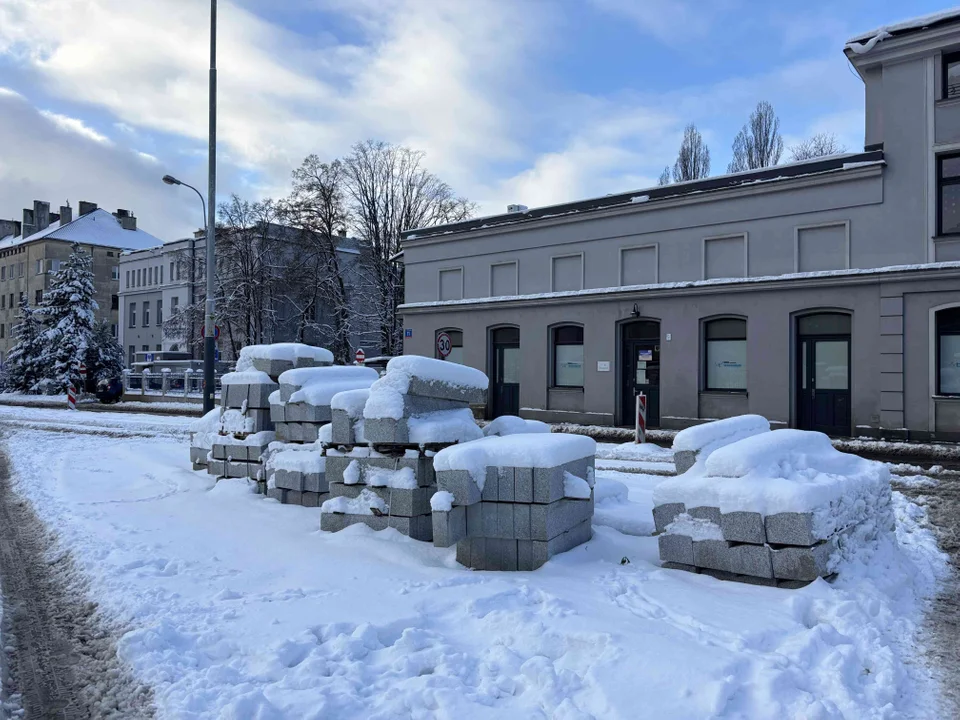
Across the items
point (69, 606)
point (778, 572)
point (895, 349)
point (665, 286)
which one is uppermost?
point (665, 286)

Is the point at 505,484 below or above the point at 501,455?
below

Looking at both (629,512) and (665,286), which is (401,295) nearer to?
(665,286)

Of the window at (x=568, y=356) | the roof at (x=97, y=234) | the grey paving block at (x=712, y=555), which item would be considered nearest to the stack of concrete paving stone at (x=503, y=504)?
the grey paving block at (x=712, y=555)

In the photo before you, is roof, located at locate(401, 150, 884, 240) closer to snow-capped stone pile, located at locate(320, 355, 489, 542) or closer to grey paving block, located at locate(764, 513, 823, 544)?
snow-capped stone pile, located at locate(320, 355, 489, 542)

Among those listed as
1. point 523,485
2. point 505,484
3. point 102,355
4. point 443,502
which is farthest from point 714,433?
point 102,355

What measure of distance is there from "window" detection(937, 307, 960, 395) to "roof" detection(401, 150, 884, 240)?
12.4 ft

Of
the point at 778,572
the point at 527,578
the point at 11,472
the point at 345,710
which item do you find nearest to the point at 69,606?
the point at 345,710

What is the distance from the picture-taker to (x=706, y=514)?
564 cm

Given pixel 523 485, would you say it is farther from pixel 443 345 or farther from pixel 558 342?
pixel 443 345

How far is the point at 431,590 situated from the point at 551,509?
124 cm

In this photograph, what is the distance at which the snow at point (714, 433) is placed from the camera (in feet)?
21.1

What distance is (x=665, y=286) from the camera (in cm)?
2008

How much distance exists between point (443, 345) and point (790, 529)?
1972cm

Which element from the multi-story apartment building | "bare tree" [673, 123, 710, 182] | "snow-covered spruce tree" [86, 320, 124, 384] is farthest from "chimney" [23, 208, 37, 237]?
"bare tree" [673, 123, 710, 182]
